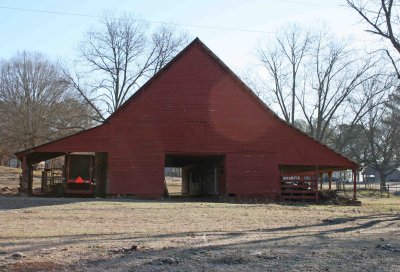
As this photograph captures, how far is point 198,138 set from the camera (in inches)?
1198

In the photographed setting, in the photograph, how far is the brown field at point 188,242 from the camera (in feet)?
27.6

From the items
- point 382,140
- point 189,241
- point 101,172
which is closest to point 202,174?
point 101,172

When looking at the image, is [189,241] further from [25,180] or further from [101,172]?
[101,172]

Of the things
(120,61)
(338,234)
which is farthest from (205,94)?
(120,61)

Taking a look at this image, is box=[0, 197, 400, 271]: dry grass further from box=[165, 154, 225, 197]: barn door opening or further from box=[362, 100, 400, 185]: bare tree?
box=[362, 100, 400, 185]: bare tree

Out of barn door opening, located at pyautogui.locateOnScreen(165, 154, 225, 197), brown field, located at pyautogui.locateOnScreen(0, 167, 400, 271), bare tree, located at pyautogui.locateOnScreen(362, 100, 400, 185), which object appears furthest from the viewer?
bare tree, located at pyautogui.locateOnScreen(362, 100, 400, 185)

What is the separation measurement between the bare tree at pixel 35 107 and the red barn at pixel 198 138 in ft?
92.3

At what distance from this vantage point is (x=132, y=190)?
29984 millimetres

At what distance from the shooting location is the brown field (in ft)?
27.6

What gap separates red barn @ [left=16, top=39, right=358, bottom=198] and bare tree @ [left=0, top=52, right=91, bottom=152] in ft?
92.3

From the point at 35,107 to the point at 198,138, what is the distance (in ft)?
116

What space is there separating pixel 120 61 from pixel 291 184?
38.9 meters

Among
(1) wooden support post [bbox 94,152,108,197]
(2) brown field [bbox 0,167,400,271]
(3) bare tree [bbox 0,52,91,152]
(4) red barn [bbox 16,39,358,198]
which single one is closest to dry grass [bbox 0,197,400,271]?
(2) brown field [bbox 0,167,400,271]

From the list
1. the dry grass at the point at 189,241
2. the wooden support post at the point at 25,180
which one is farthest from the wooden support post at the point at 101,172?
the dry grass at the point at 189,241
